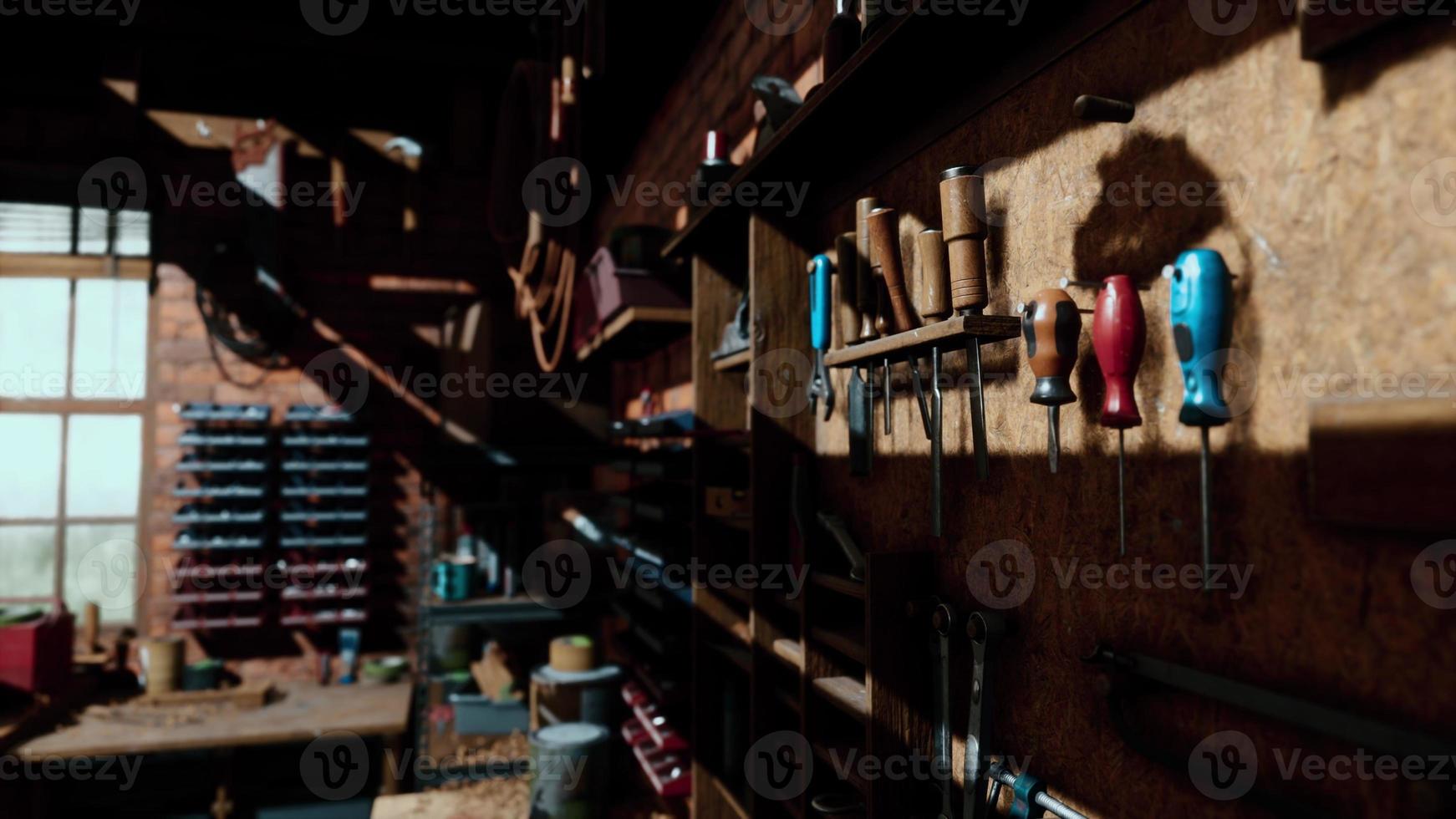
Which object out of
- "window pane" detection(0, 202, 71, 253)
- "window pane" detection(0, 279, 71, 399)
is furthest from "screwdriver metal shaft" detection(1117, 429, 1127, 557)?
"window pane" detection(0, 202, 71, 253)

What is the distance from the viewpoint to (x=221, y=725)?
13.5 feet

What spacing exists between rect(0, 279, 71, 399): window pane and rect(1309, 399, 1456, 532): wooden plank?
616cm

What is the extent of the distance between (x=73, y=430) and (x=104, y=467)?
27cm

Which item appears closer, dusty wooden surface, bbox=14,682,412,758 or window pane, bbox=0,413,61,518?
dusty wooden surface, bbox=14,682,412,758

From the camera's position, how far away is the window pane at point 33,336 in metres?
5.05

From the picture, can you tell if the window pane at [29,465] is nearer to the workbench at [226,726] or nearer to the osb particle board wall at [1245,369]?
the workbench at [226,726]

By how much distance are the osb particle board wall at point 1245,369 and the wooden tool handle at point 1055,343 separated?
3.3 inches

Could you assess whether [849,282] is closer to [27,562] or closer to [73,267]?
[73,267]

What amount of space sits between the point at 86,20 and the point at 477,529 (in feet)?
11.0

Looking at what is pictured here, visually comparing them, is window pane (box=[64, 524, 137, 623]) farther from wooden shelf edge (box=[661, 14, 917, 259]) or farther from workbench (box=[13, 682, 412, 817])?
wooden shelf edge (box=[661, 14, 917, 259])

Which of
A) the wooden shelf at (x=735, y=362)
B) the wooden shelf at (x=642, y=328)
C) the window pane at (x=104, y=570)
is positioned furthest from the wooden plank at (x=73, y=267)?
the wooden shelf at (x=735, y=362)

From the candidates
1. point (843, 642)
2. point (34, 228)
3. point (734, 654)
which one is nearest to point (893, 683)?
point (843, 642)

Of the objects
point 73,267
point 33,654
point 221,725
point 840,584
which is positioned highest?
point 73,267

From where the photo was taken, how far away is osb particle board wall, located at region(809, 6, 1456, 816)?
762 mm
